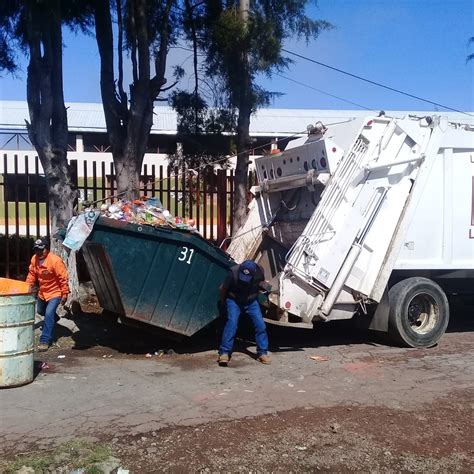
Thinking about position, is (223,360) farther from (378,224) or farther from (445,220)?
(445,220)

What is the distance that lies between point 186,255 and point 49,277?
1.68 metres

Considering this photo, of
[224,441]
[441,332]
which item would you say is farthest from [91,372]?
[441,332]

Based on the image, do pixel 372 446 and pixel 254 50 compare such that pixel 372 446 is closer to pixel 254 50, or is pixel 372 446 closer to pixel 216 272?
pixel 216 272

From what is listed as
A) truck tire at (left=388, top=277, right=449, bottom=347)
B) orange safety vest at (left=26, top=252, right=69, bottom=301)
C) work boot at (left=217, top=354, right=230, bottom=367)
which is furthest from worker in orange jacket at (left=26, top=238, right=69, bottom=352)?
truck tire at (left=388, top=277, right=449, bottom=347)

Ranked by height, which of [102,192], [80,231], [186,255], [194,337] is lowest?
[194,337]

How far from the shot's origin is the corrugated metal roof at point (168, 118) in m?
31.7

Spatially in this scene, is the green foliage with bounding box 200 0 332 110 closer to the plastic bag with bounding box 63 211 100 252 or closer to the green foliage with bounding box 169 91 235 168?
the green foliage with bounding box 169 91 235 168

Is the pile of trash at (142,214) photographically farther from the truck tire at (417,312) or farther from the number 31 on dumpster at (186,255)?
the truck tire at (417,312)

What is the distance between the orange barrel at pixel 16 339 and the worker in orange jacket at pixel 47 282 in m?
1.17

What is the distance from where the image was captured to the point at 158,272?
6.18 metres

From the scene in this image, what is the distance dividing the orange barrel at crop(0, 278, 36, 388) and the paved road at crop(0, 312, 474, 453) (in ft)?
0.39

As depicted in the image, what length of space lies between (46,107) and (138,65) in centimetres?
146

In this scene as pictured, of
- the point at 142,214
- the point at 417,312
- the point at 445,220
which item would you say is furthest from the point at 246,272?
the point at 445,220

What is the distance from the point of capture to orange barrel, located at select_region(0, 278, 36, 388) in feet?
17.3
